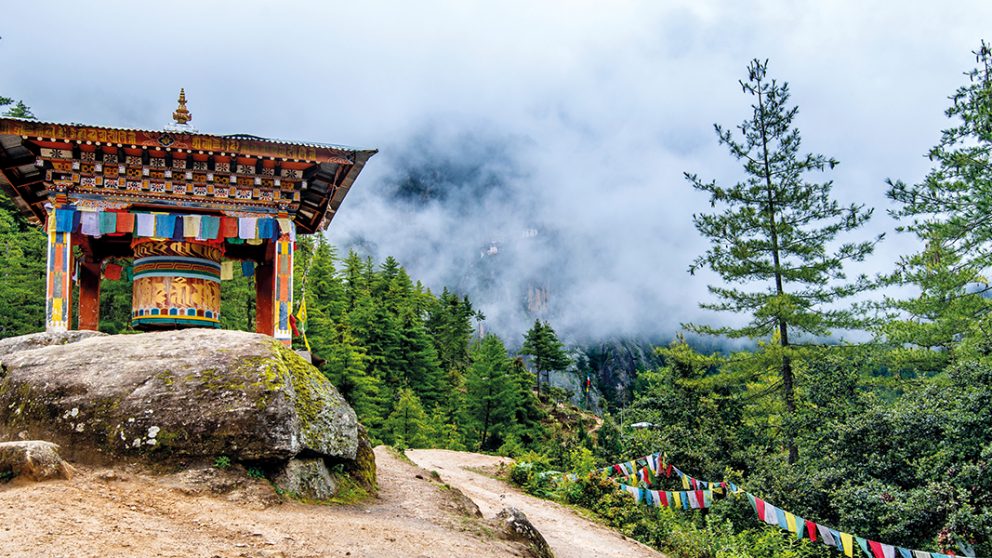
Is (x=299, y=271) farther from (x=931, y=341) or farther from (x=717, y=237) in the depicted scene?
(x=931, y=341)

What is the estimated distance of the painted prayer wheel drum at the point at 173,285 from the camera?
573 inches

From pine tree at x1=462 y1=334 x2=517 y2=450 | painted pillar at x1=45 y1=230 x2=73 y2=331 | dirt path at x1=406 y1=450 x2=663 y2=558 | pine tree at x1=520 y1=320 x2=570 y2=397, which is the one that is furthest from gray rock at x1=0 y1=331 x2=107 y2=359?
pine tree at x1=520 y1=320 x2=570 y2=397

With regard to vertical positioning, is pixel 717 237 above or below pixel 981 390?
above

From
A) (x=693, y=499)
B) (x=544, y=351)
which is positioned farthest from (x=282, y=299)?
(x=544, y=351)

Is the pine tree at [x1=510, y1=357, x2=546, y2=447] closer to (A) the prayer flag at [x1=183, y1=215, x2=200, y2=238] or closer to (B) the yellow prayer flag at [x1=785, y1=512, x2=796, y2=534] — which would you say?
(B) the yellow prayer flag at [x1=785, y1=512, x2=796, y2=534]

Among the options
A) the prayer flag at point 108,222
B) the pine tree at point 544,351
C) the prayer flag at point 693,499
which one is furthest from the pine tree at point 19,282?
the pine tree at point 544,351

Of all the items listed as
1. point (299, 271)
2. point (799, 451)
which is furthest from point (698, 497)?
point (299, 271)

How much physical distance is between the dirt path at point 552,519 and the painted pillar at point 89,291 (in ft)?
30.8

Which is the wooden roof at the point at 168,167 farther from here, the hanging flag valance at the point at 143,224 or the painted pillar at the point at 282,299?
the painted pillar at the point at 282,299

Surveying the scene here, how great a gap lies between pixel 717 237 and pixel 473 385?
1995 cm

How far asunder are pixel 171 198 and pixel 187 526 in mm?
9768

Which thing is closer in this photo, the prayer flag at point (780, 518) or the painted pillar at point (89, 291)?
the prayer flag at point (780, 518)

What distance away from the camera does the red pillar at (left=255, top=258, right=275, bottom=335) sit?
16.2 m

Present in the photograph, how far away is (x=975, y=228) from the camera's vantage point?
62.2ft
